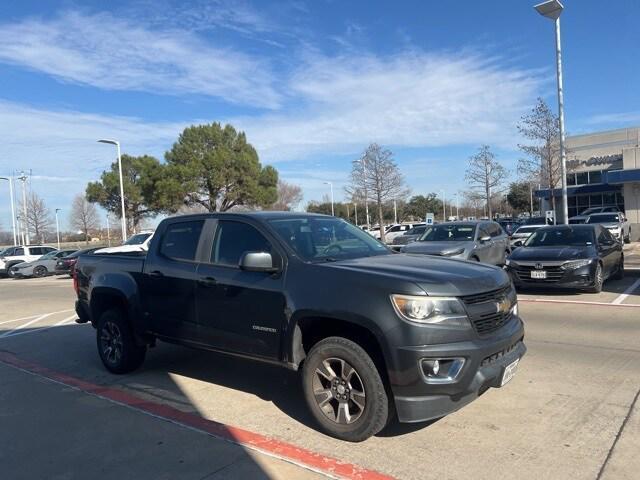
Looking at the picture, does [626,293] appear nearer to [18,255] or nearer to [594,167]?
[18,255]

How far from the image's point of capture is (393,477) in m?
3.82

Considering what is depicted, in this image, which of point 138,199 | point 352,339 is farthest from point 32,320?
point 138,199

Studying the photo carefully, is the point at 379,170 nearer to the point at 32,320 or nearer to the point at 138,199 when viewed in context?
the point at 138,199

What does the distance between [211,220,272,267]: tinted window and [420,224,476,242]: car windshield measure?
1029cm

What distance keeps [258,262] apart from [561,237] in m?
10.4

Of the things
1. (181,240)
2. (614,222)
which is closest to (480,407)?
(181,240)

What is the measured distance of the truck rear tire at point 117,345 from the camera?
655 centimetres

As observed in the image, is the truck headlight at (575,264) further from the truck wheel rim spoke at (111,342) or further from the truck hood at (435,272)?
the truck wheel rim spoke at (111,342)

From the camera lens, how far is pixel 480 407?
200 inches

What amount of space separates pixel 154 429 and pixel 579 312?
773cm

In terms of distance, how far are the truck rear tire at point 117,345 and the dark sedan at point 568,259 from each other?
27.8 ft

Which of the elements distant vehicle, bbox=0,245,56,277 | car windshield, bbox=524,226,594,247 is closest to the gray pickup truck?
car windshield, bbox=524,226,594,247

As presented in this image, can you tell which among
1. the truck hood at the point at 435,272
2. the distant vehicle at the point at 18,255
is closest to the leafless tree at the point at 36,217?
the distant vehicle at the point at 18,255

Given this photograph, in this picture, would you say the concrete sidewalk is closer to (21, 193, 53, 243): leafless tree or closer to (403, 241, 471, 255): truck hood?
(403, 241, 471, 255): truck hood
